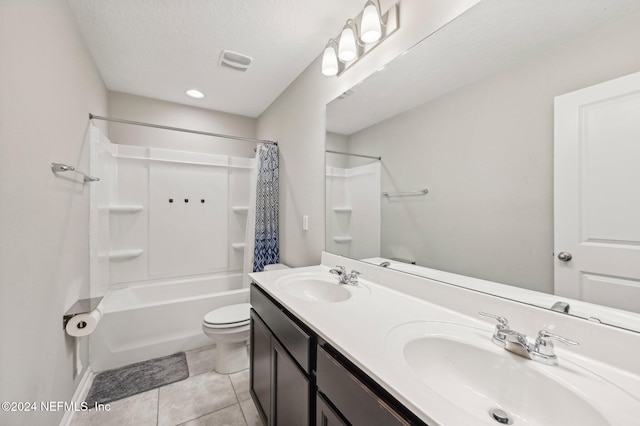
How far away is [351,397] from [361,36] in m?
1.53

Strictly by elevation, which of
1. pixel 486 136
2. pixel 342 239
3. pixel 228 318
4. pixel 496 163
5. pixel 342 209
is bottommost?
pixel 228 318

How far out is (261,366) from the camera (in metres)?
1.40

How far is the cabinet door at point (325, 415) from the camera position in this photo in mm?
745

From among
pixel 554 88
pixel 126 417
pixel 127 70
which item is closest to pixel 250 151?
pixel 127 70

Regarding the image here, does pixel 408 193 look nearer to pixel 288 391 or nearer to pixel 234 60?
pixel 288 391

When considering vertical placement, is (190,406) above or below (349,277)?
below

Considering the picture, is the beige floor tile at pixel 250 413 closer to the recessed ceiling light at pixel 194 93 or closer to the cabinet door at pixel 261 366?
the cabinet door at pixel 261 366

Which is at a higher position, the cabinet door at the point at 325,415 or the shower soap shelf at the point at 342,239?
the shower soap shelf at the point at 342,239

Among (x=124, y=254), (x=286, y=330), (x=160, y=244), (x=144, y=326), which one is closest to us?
(x=286, y=330)

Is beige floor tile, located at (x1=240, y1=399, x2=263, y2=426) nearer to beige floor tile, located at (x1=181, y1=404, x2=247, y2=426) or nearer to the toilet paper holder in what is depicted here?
beige floor tile, located at (x1=181, y1=404, x2=247, y2=426)

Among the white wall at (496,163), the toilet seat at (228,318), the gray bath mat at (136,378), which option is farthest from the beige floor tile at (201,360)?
the white wall at (496,163)

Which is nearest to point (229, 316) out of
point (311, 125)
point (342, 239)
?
point (342, 239)

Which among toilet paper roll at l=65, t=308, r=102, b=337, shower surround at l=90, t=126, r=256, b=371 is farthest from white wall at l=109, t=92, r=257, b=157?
toilet paper roll at l=65, t=308, r=102, b=337

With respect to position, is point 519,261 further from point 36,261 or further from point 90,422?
point 90,422
